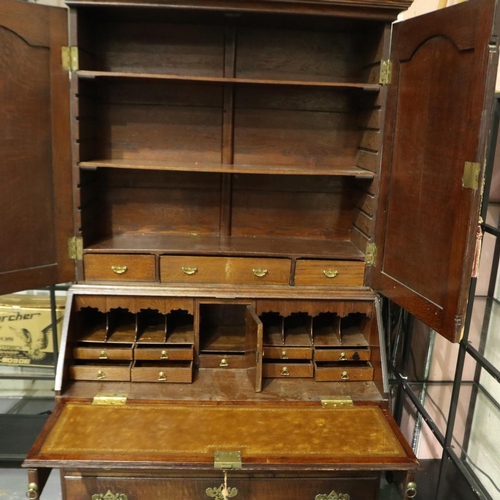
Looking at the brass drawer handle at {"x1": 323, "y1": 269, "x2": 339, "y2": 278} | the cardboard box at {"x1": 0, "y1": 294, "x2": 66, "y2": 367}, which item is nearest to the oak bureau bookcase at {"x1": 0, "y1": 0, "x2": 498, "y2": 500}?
the brass drawer handle at {"x1": 323, "y1": 269, "x2": 339, "y2": 278}

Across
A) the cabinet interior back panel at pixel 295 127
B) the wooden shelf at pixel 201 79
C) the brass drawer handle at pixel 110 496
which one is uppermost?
the wooden shelf at pixel 201 79

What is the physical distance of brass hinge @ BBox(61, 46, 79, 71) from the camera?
1666 millimetres

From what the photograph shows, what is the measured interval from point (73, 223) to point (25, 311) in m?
0.91

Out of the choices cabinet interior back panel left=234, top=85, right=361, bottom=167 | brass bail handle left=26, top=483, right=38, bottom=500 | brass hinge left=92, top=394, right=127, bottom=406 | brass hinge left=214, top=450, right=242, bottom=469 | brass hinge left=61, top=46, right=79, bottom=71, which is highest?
brass hinge left=61, top=46, right=79, bottom=71

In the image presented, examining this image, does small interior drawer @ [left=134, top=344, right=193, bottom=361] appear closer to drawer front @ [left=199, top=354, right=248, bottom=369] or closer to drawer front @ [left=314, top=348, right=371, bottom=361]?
drawer front @ [left=199, top=354, right=248, bottom=369]

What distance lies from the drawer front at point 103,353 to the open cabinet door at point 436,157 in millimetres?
968

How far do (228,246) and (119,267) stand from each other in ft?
1.37

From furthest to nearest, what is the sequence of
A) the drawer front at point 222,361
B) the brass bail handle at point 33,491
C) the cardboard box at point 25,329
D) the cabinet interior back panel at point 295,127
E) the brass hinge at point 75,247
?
the cardboard box at point 25,329 → the cabinet interior back panel at point 295,127 → the drawer front at point 222,361 → the brass hinge at point 75,247 → the brass bail handle at point 33,491

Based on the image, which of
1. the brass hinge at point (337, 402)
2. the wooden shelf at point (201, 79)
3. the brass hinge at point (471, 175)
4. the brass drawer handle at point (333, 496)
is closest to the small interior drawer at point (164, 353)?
the brass hinge at point (337, 402)

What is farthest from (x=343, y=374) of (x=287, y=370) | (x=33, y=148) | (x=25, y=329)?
(x=25, y=329)

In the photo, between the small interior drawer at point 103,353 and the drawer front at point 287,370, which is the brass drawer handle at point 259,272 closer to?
the drawer front at point 287,370

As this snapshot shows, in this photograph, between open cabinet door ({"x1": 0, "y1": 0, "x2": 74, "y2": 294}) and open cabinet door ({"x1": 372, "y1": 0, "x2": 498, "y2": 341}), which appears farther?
open cabinet door ({"x1": 0, "y1": 0, "x2": 74, "y2": 294})

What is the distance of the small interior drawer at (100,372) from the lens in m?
1.82

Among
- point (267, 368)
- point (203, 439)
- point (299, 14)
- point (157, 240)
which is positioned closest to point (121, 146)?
point (157, 240)
